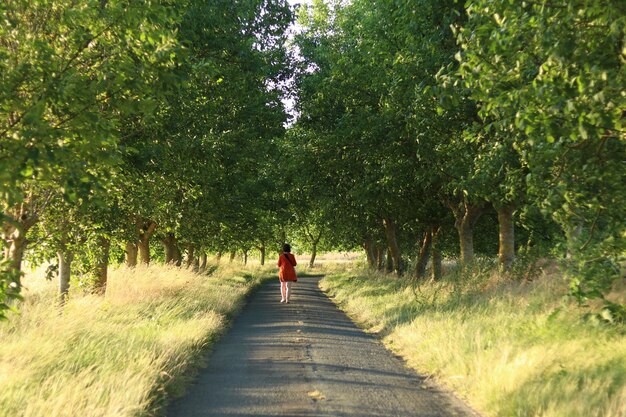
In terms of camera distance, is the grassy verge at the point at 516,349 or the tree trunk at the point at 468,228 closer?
the grassy verge at the point at 516,349

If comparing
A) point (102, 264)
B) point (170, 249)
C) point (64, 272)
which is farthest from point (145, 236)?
point (64, 272)

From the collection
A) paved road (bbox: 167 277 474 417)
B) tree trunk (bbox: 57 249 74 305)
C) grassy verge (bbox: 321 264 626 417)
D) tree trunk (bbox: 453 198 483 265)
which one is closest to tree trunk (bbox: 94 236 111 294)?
tree trunk (bbox: 57 249 74 305)

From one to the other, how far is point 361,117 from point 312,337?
8.01 metres

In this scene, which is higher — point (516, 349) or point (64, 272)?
point (64, 272)

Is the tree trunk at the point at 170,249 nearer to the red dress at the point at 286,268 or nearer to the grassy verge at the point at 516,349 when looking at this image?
the red dress at the point at 286,268

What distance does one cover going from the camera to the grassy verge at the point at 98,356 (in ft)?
17.9

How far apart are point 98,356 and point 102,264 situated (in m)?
6.38

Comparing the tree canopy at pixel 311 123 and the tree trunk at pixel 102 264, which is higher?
the tree canopy at pixel 311 123

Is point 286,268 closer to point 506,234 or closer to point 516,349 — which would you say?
point 506,234

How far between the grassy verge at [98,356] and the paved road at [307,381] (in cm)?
41

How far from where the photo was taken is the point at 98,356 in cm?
715

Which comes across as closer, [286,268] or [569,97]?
[569,97]

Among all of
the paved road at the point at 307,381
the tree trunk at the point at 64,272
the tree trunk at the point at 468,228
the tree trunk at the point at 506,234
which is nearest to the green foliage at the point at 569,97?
the paved road at the point at 307,381

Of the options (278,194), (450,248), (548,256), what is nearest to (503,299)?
(548,256)
